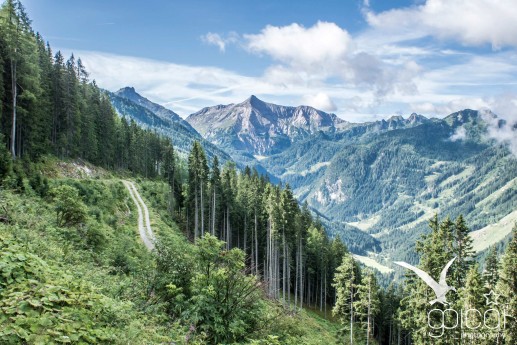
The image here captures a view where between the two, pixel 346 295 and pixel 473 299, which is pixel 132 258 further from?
pixel 346 295

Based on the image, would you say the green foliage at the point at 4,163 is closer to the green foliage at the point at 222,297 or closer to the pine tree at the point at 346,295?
the green foliage at the point at 222,297

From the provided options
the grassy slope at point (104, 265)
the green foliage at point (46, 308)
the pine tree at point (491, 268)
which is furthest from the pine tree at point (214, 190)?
the green foliage at point (46, 308)

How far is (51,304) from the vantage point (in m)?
7.03

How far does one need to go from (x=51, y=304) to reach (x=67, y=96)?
64.1 meters

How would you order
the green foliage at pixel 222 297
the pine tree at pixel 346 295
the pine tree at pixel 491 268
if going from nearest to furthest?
the green foliage at pixel 222 297, the pine tree at pixel 491 268, the pine tree at pixel 346 295

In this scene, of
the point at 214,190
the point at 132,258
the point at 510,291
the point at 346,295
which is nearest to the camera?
the point at 132,258

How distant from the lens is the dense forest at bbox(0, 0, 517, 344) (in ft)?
26.8

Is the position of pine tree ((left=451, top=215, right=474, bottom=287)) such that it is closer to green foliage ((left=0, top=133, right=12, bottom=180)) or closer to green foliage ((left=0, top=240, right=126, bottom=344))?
green foliage ((left=0, top=240, right=126, bottom=344))

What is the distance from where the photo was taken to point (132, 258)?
63.3ft

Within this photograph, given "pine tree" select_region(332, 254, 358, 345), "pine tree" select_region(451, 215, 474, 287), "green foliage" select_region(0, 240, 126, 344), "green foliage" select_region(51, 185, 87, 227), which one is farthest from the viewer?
"pine tree" select_region(332, 254, 358, 345)

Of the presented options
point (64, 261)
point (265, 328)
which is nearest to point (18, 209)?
point (64, 261)

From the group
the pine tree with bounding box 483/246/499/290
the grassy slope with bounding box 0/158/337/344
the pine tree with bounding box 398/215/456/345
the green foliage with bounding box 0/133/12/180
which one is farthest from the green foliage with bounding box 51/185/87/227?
the pine tree with bounding box 483/246/499/290

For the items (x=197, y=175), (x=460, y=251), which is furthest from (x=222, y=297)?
(x=197, y=175)

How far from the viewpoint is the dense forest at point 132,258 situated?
8.16 m
